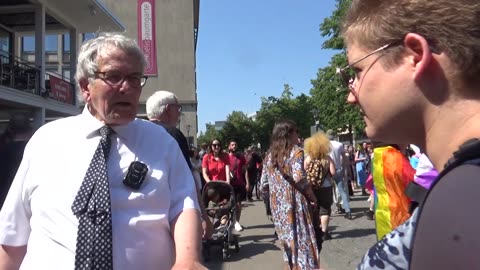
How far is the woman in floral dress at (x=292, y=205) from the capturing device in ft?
18.1

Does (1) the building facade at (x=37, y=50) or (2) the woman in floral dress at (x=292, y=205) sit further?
(1) the building facade at (x=37, y=50)

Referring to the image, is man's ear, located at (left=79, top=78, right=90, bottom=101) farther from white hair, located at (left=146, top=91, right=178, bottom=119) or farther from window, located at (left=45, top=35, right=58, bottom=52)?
window, located at (left=45, top=35, right=58, bottom=52)

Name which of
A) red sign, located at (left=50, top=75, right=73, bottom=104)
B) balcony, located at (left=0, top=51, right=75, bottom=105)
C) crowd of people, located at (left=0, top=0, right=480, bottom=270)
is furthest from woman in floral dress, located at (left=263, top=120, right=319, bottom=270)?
red sign, located at (left=50, top=75, right=73, bottom=104)

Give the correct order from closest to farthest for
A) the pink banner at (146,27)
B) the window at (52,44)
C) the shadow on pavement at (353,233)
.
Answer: the shadow on pavement at (353,233) → the pink banner at (146,27) → the window at (52,44)

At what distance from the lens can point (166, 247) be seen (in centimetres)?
195

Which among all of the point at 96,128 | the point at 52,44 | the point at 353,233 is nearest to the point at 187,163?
the point at 96,128

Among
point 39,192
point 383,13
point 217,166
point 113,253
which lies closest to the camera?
point 383,13

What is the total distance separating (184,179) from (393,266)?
128cm

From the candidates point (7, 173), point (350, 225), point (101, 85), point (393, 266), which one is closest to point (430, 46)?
point (393, 266)

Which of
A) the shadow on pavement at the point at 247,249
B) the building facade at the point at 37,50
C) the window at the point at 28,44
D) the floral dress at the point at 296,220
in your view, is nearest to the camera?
the floral dress at the point at 296,220

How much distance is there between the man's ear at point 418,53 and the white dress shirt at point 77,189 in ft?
4.03

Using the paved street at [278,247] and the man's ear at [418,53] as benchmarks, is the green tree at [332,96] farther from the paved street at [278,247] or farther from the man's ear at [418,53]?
the man's ear at [418,53]

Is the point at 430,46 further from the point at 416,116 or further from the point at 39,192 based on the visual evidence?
the point at 39,192

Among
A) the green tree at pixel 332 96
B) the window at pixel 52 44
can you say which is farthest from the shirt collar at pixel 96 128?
the window at pixel 52 44
